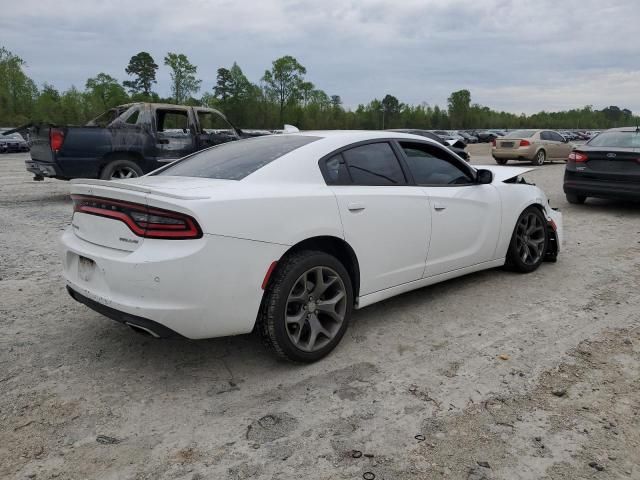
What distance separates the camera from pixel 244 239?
287 cm

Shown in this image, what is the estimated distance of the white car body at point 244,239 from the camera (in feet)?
9.05

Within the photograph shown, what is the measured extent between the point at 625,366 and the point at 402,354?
1.40 m

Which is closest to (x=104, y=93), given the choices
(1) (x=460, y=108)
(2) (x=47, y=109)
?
(2) (x=47, y=109)

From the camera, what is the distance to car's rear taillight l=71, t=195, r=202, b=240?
2750mm

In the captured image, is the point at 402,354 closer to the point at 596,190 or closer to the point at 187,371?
the point at 187,371

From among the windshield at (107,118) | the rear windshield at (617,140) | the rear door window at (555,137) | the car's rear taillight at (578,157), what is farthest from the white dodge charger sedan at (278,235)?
the rear door window at (555,137)

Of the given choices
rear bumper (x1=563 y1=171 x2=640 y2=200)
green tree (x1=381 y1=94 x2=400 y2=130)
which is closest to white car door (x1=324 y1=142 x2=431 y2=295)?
rear bumper (x1=563 y1=171 x2=640 y2=200)

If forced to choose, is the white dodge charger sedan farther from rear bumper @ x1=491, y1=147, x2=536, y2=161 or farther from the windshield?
rear bumper @ x1=491, y1=147, x2=536, y2=161

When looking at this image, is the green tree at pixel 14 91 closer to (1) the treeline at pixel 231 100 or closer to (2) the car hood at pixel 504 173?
(1) the treeline at pixel 231 100

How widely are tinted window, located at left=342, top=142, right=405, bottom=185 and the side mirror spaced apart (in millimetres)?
999

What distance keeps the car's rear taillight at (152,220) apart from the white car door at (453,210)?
2031 millimetres

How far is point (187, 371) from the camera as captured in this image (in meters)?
3.24

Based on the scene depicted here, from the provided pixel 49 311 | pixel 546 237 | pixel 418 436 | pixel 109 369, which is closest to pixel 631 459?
pixel 418 436


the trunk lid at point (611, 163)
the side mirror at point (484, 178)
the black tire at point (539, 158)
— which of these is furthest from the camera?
the black tire at point (539, 158)
